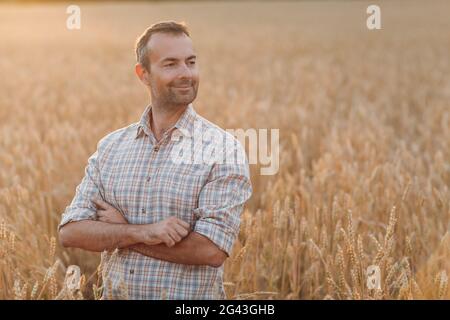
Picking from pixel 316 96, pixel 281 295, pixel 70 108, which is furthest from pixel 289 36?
pixel 281 295

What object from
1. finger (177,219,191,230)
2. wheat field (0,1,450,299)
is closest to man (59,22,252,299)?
finger (177,219,191,230)

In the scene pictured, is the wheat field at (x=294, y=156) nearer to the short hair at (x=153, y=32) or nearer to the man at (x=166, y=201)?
the man at (x=166, y=201)

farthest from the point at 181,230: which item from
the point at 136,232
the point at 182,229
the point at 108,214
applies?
the point at 108,214

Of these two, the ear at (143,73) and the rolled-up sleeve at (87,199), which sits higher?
the ear at (143,73)

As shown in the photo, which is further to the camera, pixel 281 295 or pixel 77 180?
pixel 77 180

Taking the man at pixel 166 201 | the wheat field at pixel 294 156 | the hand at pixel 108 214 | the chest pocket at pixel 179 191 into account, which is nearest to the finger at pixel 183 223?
the man at pixel 166 201

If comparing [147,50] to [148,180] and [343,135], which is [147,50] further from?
[343,135]

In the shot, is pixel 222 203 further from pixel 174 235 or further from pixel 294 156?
pixel 294 156

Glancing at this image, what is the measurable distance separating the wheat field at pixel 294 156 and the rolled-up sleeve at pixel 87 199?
0.40 ft

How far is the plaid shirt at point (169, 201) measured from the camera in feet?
7.49

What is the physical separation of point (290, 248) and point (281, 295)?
0.29 m

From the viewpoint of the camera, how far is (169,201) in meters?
2.33

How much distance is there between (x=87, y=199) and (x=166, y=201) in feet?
1.04

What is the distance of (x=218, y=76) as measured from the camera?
1001 centimetres
